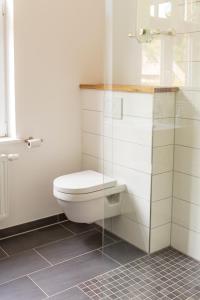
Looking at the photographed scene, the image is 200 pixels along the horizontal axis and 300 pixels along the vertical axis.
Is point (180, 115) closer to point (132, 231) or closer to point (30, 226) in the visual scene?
point (132, 231)

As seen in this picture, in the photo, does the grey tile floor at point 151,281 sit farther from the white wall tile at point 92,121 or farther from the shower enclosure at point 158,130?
the white wall tile at point 92,121

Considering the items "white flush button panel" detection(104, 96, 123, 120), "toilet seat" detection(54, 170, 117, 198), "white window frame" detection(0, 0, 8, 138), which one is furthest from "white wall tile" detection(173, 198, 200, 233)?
"white window frame" detection(0, 0, 8, 138)

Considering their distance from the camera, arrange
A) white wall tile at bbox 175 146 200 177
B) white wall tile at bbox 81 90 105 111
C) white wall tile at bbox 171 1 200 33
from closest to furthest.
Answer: white wall tile at bbox 171 1 200 33 < white wall tile at bbox 175 146 200 177 < white wall tile at bbox 81 90 105 111

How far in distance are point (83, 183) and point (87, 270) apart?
58cm

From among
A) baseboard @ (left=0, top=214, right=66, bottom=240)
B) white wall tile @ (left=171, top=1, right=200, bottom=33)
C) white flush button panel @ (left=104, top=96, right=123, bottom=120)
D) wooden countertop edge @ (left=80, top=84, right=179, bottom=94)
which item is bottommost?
baseboard @ (left=0, top=214, right=66, bottom=240)

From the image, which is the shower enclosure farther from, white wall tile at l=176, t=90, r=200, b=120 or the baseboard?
the baseboard

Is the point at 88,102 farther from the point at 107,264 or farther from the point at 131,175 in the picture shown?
the point at 107,264

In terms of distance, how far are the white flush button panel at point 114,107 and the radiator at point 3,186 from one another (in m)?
0.80

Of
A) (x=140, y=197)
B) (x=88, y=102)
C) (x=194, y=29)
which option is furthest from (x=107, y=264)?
(x=194, y=29)

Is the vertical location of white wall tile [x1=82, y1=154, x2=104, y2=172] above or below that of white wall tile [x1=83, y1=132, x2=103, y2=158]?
below

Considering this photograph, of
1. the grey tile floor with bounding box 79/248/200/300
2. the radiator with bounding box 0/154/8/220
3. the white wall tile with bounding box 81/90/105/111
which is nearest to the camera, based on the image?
the grey tile floor with bounding box 79/248/200/300

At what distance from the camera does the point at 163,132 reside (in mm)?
2451

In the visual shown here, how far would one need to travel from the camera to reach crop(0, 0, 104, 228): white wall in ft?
8.91

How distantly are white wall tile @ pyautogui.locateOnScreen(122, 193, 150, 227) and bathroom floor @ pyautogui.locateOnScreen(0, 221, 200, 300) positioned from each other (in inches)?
8.4
